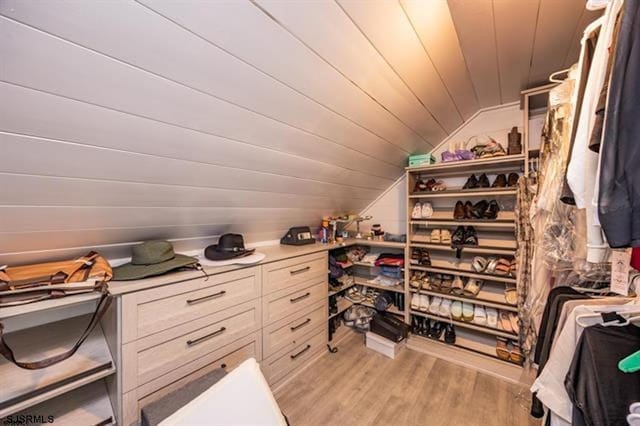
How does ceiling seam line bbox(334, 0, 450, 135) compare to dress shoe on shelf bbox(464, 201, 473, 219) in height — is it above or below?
above

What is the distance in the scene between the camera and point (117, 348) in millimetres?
1041

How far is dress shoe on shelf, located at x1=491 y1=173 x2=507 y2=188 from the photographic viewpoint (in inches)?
76.4

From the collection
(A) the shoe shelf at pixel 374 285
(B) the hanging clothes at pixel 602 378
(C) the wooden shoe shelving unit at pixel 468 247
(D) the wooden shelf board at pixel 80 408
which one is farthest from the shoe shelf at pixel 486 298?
(D) the wooden shelf board at pixel 80 408

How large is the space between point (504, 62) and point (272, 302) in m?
2.04

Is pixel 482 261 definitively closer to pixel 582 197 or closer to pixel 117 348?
pixel 582 197

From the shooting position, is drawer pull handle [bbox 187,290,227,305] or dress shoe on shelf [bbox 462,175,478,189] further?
dress shoe on shelf [bbox 462,175,478,189]

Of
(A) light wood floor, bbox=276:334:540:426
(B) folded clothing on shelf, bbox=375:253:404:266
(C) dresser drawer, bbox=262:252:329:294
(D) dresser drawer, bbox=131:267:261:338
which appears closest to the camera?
(D) dresser drawer, bbox=131:267:261:338

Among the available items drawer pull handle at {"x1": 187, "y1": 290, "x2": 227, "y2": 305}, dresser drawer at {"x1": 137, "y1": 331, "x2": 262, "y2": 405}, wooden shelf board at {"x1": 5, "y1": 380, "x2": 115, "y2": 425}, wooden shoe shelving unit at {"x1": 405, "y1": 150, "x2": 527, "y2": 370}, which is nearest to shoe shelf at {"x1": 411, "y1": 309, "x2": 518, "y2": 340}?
wooden shoe shelving unit at {"x1": 405, "y1": 150, "x2": 527, "y2": 370}

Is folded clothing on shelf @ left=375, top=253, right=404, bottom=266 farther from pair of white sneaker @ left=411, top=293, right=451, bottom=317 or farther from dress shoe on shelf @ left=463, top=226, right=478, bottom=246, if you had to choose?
dress shoe on shelf @ left=463, top=226, right=478, bottom=246

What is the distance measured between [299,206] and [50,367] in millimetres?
1556

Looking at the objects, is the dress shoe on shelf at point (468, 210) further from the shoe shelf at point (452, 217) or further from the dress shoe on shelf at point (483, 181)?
the dress shoe on shelf at point (483, 181)

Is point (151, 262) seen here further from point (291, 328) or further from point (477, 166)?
point (477, 166)

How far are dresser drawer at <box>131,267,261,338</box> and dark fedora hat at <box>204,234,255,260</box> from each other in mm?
122

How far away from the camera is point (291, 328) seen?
6.02 feet
